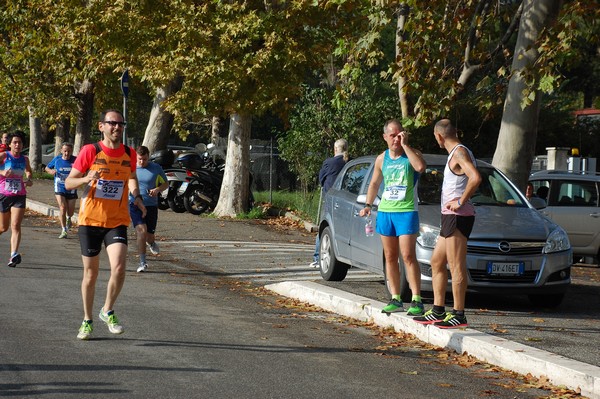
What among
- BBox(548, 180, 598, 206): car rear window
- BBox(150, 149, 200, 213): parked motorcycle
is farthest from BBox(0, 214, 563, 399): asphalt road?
BBox(150, 149, 200, 213): parked motorcycle

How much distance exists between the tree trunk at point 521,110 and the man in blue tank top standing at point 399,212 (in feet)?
18.1

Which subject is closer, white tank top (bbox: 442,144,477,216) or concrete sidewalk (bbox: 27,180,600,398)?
concrete sidewalk (bbox: 27,180,600,398)

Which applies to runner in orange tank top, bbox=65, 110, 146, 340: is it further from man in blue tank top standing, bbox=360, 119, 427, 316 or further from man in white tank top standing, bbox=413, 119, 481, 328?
man in white tank top standing, bbox=413, 119, 481, 328

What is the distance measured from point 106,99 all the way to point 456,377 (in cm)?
3622

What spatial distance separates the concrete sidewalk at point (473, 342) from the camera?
7871mm

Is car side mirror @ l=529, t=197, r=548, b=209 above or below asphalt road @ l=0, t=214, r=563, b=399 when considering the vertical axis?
above

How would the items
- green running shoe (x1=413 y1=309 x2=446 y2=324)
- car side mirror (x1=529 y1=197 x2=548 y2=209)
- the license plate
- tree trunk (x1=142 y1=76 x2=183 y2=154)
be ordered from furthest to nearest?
tree trunk (x1=142 y1=76 x2=183 y2=154) → car side mirror (x1=529 y1=197 x2=548 y2=209) → the license plate → green running shoe (x1=413 y1=309 x2=446 y2=324)

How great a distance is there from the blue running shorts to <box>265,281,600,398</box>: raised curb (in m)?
0.81

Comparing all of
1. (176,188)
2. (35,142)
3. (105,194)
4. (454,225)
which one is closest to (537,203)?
(454,225)

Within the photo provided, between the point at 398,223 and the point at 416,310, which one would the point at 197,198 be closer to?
the point at 398,223

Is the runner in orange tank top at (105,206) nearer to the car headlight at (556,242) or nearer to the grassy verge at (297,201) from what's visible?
the car headlight at (556,242)

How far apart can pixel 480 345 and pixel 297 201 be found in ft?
60.0

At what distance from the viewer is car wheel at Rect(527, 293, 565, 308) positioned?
12.1 metres

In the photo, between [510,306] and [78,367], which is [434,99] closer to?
[510,306]
